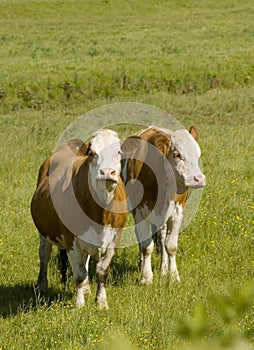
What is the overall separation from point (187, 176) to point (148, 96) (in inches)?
624

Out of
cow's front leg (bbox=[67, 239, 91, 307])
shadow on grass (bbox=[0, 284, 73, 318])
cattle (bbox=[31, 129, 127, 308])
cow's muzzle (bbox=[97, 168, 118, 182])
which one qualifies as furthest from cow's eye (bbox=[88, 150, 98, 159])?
shadow on grass (bbox=[0, 284, 73, 318])

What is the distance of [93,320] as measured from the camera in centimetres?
543

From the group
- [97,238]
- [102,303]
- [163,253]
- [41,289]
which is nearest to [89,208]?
[97,238]

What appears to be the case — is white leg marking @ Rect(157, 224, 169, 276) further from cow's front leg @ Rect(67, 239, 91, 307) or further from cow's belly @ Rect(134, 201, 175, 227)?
cow's front leg @ Rect(67, 239, 91, 307)

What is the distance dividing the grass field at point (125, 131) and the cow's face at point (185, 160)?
3.63 ft

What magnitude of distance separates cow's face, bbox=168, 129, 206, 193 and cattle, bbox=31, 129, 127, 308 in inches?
29.8

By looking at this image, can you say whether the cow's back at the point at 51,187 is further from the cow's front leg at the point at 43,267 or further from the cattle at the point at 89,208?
the cow's front leg at the point at 43,267

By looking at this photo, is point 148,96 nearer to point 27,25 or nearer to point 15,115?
point 15,115

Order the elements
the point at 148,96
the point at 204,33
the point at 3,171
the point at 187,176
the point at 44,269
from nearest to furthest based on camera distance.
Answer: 1. the point at 187,176
2. the point at 44,269
3. the point at 3,171
4. the point at 148,96
5. the point at 204,33

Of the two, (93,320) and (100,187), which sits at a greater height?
(100,187)

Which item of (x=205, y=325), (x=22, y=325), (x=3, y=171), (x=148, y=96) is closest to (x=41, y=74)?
(x=148, y=96)

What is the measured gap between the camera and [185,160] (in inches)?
265

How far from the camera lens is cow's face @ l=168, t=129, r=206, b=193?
6.56 metres

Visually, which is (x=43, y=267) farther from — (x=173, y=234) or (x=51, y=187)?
(x=173, y=234)
